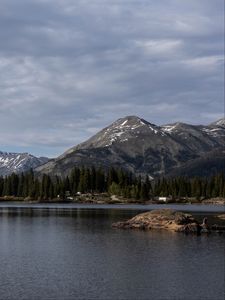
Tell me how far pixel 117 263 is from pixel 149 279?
1168cm

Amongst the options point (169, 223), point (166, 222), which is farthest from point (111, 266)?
point (166, 222)

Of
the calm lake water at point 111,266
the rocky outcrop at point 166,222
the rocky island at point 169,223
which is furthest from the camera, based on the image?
the rocky outcrop at point 166,222

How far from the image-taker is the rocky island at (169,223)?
112125 millimetres

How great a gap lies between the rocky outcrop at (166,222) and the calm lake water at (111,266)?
24.4 ft

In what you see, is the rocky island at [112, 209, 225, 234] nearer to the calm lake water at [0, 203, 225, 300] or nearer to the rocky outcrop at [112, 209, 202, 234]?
the rocky outcrop at [112, 209, 202, 234]

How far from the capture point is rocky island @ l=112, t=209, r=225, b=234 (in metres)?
112

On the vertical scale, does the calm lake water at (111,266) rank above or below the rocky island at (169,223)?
below

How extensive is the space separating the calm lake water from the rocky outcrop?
7.44 m

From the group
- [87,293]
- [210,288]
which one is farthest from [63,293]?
[210,288]

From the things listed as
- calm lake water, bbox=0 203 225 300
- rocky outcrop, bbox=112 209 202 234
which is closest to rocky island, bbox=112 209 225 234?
rocky outcrop, bbox=112 209 202 234

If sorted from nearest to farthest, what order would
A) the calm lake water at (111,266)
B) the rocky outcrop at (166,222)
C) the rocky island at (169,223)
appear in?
the calm lake water at (111,266) → the rocky island at (169,223) → the rocky outcrop at (166,222)

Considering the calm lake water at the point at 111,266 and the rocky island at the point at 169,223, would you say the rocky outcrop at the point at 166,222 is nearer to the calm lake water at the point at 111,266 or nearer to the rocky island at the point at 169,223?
the rocky island at the point at 169,223

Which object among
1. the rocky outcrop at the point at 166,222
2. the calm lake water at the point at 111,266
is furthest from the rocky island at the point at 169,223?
the calm lake water at the point at 111,266

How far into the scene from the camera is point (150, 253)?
78188 mm
